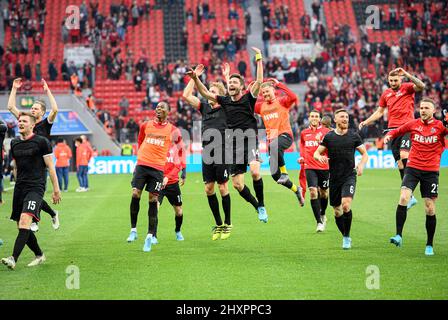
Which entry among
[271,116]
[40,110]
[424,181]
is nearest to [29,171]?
[40,110]

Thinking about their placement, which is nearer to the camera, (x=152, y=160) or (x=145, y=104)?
(x=152, y=160)

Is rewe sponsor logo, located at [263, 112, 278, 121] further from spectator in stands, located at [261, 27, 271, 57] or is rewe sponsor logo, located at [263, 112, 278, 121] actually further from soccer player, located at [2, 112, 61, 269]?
spectator in stands, located at [261, 27, 271, 57]

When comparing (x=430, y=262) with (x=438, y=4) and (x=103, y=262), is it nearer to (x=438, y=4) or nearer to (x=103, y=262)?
(x=103, y=262)

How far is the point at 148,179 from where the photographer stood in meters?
13.7

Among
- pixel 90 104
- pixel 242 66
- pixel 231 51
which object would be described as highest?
pixel 231 51

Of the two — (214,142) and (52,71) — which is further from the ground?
(214,142)

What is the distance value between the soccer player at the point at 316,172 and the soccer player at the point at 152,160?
12.0ft

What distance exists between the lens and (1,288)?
1010 cm

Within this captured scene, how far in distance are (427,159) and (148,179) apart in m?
4.84

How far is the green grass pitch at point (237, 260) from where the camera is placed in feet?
32.0

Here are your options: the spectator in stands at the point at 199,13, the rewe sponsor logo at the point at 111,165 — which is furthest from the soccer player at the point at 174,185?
the spectator in stands at the point at 199,13

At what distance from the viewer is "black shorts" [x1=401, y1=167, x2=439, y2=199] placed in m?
12.6

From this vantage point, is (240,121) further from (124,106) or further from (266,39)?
(266,39)

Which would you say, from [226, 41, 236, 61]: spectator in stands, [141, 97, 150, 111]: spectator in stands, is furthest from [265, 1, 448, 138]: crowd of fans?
[141, 97, 150, 111]: spectator in stands
